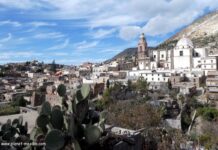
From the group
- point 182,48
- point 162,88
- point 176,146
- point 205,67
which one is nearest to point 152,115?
point 176,146

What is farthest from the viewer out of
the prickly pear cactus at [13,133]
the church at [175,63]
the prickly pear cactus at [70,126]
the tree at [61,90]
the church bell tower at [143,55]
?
the church bell tower at [143,55]

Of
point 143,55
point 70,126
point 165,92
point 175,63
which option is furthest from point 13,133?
point 143,55

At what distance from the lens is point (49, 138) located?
161 inches

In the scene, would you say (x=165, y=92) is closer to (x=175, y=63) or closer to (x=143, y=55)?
(x=175, y=63)

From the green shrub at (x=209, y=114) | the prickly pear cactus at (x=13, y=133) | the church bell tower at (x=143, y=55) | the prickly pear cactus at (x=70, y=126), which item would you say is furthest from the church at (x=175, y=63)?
the prickly pear cactus at (x=70, y=126)

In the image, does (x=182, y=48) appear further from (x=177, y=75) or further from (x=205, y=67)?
(x=177, y=75)

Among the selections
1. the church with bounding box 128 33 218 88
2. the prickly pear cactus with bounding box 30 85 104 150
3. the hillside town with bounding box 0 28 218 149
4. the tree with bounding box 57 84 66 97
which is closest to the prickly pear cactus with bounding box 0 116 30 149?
the prickly pear cactus with bounding box 30 85 104 150

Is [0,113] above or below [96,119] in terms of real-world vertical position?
below

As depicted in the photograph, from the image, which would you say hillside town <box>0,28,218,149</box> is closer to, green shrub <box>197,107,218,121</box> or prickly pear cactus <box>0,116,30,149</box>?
green shrub <box>197,107,218,121</box>

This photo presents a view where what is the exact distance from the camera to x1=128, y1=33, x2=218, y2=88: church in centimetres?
4306

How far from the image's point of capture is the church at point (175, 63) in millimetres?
43062

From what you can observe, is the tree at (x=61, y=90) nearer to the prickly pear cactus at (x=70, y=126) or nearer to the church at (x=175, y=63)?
the prickly pear cactus at (x=70, y=126)

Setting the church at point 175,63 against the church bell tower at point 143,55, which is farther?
the church bell tower at point 143,55

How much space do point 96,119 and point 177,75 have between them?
3743 cm
